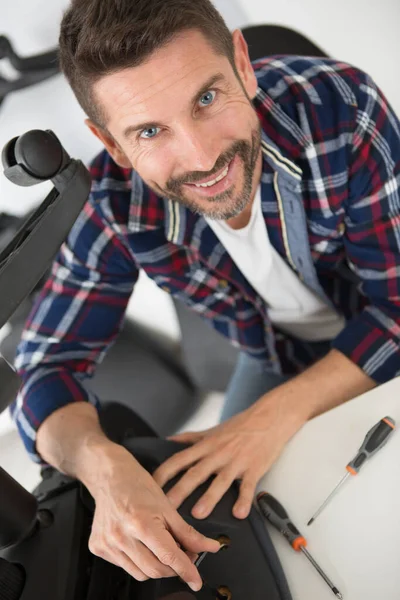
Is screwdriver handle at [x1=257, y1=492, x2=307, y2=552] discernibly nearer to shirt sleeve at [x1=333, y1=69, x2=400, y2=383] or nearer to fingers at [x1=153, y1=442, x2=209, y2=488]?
fingers at [x1=153, y1=442, x2=209, y2=488]

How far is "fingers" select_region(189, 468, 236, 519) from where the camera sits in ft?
2.32

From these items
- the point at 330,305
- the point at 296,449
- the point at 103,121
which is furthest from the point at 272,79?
the point at 296,449

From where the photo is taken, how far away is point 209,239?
3.33 ft

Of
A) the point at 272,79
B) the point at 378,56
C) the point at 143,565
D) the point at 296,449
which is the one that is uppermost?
the point at 378,56

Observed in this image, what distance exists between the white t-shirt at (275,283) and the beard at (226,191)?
78 millimetres

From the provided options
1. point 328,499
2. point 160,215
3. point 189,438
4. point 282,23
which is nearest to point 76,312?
point 160,215

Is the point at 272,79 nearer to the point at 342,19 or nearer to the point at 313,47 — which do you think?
the point at 313,47

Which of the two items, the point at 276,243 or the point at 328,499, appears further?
the point at 276,243

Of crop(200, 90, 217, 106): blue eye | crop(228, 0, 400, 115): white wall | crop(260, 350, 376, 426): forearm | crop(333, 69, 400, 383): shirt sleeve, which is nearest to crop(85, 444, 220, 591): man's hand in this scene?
crop(260, 350, 376, 426): forearm

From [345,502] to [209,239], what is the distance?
1.64 feet

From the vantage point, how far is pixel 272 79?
3.10 feet

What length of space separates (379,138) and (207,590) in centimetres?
66

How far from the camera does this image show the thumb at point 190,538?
66cm

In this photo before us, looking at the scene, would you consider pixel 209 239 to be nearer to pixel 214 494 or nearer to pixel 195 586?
pixel 214 494
